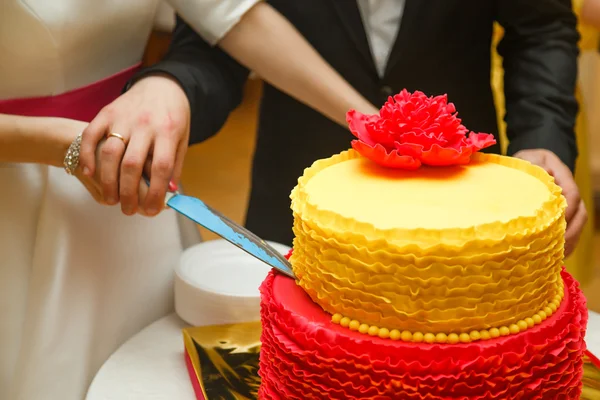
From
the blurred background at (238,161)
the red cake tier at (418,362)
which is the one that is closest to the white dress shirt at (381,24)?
the red cake tier at (418,362)

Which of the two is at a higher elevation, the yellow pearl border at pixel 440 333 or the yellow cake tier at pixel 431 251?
the yellow cake tier at pixel 431 251

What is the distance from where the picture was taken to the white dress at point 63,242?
97 cm

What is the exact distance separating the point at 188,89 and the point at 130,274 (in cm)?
30

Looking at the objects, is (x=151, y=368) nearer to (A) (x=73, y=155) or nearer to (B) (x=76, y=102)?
(A) (x=73, y=155)

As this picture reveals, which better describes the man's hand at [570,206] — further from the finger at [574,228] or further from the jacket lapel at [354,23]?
the jacket lapel at [354,23]

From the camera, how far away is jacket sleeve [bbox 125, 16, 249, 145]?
106 centimetres

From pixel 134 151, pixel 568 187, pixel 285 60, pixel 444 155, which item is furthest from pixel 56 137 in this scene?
pixel 568 187

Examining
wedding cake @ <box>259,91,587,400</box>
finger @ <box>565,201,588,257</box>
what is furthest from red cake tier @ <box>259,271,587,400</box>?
finger @ <box>565,201,588,257</box>

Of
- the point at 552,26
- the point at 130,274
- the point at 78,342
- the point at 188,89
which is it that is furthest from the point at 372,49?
the point at 78,342

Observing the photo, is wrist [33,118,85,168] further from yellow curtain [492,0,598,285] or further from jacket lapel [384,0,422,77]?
yellow curtain [492,0,598,285]

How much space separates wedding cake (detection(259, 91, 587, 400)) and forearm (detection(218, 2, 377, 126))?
40 cm

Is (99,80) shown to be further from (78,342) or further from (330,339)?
(330,339)

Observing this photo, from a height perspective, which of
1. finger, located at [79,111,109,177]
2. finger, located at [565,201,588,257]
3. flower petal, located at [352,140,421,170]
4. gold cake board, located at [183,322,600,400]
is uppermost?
flower petal, located at [352,140,421,170]

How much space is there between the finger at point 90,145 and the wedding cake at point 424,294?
29cm
